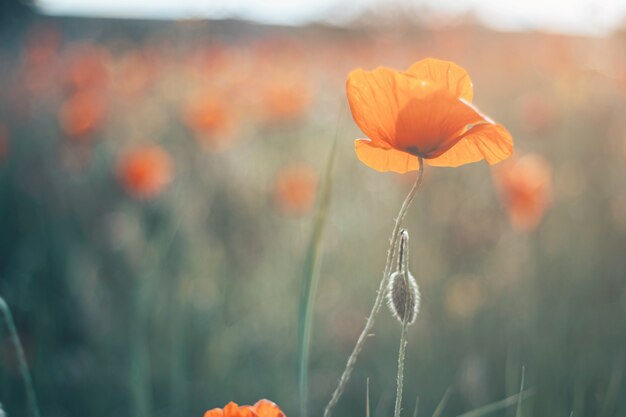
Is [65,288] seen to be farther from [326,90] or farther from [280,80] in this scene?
[326,90]

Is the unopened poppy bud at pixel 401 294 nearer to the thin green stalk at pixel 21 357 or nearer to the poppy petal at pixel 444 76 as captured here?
the poppy petal at pixel 444 76

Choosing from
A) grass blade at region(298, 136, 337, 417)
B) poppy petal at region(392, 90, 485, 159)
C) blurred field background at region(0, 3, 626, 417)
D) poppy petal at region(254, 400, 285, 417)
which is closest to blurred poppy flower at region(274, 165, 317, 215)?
blurred field background at region(0, 3, 626, 417)

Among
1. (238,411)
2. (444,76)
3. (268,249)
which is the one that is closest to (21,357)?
(238,411)

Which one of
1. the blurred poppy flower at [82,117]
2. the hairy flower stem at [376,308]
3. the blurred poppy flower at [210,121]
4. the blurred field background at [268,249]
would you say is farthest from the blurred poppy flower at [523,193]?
the blurred poppy flower at [82,117]

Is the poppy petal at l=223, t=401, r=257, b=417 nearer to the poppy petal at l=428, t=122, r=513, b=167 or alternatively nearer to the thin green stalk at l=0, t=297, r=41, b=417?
the thin green stalk at l=0, t=297, r=41, b=417

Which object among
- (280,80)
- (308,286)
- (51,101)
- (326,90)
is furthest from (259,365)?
(326,90)

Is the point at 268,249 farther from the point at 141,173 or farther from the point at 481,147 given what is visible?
the point at 481,147
